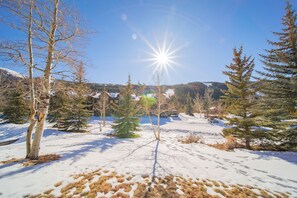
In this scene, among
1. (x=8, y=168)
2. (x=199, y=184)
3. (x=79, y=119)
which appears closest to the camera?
(x=199, y=184)

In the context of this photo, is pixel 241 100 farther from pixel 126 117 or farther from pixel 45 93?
pixel 45 93

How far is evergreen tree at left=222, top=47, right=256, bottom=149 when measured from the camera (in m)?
10.6

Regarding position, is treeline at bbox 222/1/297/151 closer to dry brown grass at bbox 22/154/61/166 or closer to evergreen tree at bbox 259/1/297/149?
evergreen tree at bbox 259/1/297/149

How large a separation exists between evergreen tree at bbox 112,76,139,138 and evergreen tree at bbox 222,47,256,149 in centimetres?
854

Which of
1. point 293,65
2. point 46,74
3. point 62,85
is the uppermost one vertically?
point 293,65

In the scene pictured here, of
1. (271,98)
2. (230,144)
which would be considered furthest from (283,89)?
(230,144)

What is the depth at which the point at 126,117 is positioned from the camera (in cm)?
1420

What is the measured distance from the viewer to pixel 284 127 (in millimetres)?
10055

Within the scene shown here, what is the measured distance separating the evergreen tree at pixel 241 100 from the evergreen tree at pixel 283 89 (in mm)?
975

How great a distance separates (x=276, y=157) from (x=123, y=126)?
1172 cm

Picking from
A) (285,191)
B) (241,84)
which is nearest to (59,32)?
(285,191)

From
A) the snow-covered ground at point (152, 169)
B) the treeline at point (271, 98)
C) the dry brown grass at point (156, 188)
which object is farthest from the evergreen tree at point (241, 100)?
the dry brown grass at point (156, 188)

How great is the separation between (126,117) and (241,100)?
10385 millimetres

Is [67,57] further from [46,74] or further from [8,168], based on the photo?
[8,168]
